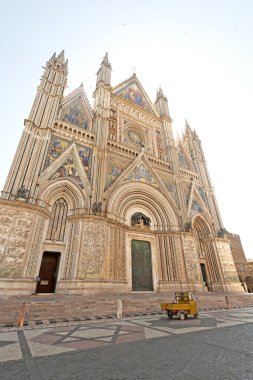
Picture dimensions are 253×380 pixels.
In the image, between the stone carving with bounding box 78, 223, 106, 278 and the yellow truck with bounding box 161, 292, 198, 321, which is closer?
the yellow truck with bounding box 161, 292, 198, 321

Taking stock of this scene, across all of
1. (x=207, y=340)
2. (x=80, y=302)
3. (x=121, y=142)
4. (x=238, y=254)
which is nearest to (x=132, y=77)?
(x=121, y=142)

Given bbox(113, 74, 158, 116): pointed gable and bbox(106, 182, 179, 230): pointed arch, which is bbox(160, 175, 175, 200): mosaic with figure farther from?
bbox(113, 74, 158, 116): pointed gable

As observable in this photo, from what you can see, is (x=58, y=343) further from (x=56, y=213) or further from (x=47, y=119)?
(x=47, y=119)

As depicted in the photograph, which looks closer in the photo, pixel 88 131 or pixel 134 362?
pixel 134 362

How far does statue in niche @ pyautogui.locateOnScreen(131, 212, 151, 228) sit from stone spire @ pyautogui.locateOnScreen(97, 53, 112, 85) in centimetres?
1426

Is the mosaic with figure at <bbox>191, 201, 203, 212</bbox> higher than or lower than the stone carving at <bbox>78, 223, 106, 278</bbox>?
higher

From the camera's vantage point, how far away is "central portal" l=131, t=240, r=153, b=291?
43.9ft

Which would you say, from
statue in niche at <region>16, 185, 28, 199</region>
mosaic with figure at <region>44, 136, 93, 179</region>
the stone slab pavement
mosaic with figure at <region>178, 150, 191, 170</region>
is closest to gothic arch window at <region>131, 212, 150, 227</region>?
mosaic with figure at <region>44, 136, 93, 179</region>

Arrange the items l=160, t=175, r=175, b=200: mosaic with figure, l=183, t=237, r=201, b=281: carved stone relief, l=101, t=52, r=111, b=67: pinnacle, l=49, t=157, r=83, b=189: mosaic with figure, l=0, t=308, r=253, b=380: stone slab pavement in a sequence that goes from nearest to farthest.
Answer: l=0, t=308, r=253, b=380: stone slab pavement < l=49, t=157, r=83, b=189: mosaic with figure < l=183, t=237, r=201, b=281: carved stone relief < l=160, t=175, r=175, b=200: mosaic with figure < l=101, t=52, r=111, b=67: pinnacle

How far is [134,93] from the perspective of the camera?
23344 mm

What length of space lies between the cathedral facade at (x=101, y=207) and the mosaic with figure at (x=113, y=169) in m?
0.09

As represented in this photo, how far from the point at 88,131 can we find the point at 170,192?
29.3 ft

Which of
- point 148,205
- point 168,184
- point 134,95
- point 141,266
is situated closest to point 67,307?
point 141,266

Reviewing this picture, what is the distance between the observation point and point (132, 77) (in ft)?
79.6
